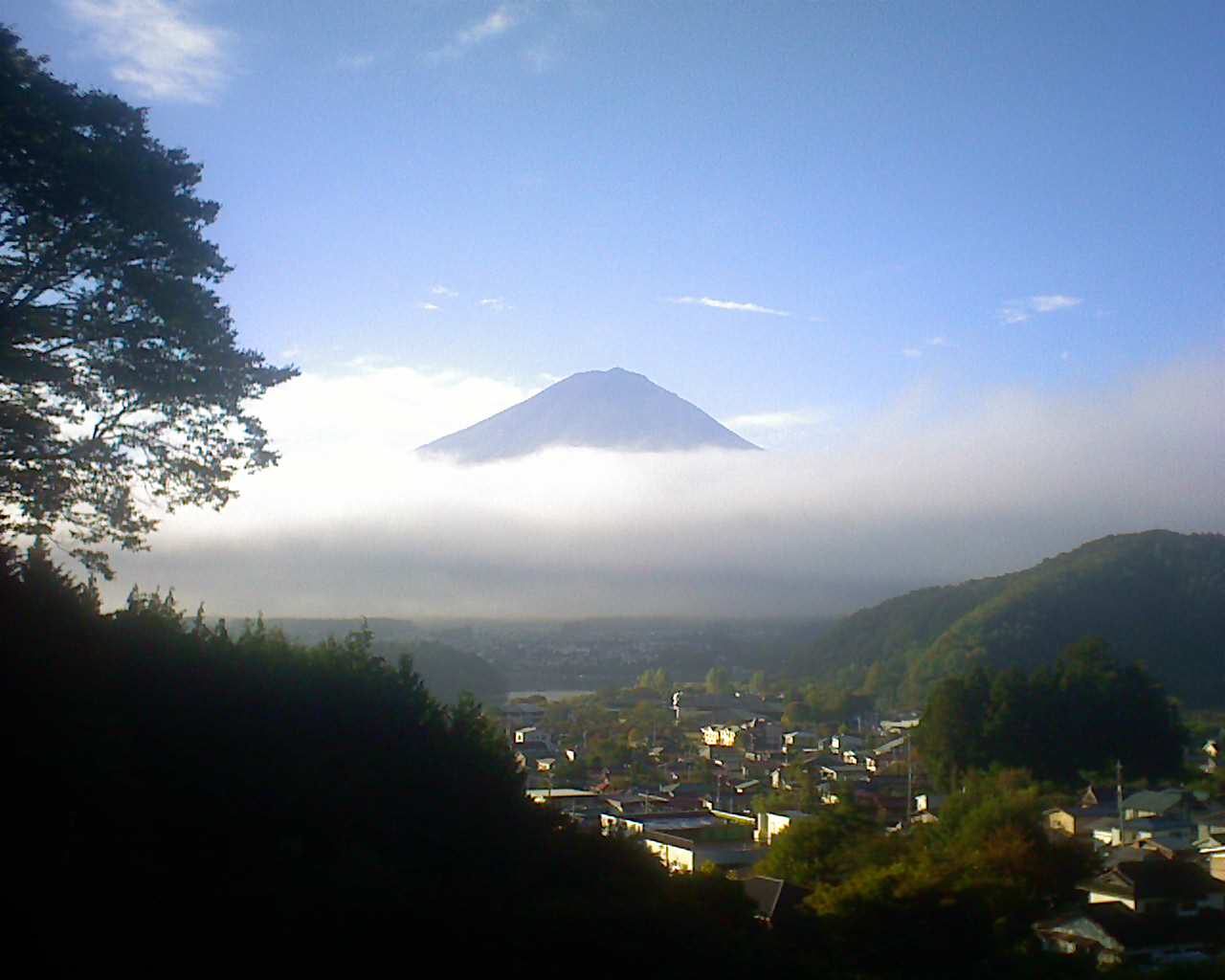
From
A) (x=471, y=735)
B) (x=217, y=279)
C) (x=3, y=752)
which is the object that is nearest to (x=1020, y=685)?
(x=471, y=735)

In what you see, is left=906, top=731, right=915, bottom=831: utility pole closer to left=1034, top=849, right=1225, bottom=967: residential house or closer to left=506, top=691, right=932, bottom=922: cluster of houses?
left=506, top=691, right=932, bottom=922: cluster of houses

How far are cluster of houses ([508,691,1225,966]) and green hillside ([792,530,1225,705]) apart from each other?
9.95 m

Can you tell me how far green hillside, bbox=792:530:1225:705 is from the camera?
41.2m

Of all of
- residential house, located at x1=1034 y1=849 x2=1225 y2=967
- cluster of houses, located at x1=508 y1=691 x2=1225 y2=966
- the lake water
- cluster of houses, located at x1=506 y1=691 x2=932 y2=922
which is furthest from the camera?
the lake water

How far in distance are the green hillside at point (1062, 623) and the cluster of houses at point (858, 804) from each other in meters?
9.95

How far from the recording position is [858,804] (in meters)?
18.9

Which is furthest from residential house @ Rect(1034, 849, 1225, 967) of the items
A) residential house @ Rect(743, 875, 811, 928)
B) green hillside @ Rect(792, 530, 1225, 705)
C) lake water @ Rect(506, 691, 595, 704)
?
green hillside @ Rect(792, 530, 1225, 705)

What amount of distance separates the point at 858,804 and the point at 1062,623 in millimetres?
27991

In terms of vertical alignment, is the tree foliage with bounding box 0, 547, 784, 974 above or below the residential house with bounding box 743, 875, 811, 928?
above

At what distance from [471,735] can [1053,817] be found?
14.3 m

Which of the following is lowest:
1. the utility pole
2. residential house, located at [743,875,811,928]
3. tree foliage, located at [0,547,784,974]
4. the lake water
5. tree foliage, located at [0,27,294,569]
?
Result: the utility pole

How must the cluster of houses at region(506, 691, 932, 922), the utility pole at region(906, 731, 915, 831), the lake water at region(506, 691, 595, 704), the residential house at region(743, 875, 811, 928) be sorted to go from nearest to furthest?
the residential house at region(743, 875, 811, 928) → the cluster of houses at region(506, 691, 932, 922) → the utility pole at region(906, 731, 915, 831) → the lake water at region(506, 691, 595, 704)

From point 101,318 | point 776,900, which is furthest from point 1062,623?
point 101,318

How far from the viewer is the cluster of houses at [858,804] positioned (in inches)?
464
